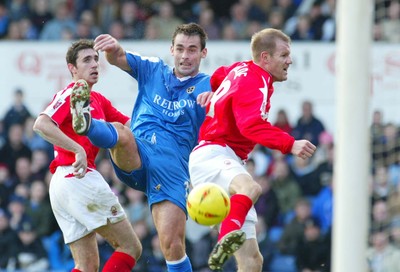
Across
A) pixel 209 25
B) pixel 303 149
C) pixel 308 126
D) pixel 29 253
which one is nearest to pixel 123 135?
pixel 303 149

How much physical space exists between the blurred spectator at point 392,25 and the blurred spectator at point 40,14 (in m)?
5.79

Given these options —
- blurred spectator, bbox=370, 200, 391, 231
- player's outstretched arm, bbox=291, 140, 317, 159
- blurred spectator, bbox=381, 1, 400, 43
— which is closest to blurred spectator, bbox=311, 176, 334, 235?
blurred spectator, bbox=381, 1, 400, 43

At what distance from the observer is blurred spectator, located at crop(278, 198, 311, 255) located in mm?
15250

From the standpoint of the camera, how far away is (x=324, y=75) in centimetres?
1677

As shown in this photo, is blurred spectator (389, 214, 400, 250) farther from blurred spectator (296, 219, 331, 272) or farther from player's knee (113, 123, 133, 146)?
blurred spectator (296, 219, 331, 272)

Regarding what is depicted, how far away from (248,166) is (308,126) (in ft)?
6.16

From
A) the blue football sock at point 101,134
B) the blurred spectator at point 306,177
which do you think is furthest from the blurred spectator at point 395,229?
the blurred spectator at point 306,177

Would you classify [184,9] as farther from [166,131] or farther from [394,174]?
[166,131]

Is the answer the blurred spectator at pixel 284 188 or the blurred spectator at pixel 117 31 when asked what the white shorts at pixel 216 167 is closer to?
the blurred spectator at pixel 284 188

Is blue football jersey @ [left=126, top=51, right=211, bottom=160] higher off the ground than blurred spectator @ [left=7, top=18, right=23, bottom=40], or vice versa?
blurred spectator @ [left=7, top=18, right=23, bottom=40]

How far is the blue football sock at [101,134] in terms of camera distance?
9.21 metres

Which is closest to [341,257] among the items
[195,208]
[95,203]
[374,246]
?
[195,208]

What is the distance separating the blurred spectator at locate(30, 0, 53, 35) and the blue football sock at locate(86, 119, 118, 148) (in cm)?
938

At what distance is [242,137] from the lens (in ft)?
31.1
